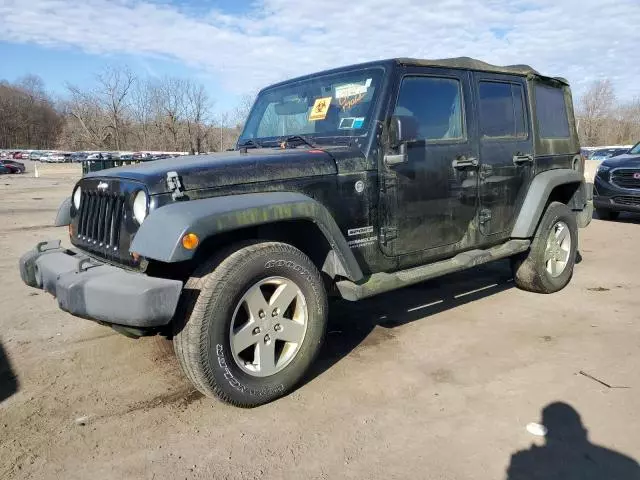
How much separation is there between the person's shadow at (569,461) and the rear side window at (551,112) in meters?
3.34

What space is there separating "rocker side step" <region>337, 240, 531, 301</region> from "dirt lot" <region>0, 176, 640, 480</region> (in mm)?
563

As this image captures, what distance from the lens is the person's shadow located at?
2400 millimetres

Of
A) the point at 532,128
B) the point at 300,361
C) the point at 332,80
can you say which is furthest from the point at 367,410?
the point at 532,128

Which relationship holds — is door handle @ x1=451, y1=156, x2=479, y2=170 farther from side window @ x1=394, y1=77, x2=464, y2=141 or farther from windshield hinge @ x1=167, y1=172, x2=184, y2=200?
windshield hinge @ x1=167, y1=172, x2=184, y2=200

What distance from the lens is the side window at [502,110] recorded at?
4.42 meters

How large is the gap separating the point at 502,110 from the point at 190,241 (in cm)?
334

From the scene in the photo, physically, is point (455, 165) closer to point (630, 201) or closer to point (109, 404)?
point (109, 404)

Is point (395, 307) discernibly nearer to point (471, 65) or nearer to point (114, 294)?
point (471, 65)

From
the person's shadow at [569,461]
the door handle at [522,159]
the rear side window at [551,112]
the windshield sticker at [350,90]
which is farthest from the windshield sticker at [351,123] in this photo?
the rear side window at [551,112]

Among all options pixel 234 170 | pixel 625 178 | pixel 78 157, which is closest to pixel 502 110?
pixel 234 170

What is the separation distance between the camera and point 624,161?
1015cm

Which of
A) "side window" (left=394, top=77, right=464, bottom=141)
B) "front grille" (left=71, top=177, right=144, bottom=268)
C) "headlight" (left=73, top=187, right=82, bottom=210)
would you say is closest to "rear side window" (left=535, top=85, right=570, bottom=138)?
"side window" (left=394, top=77, right=464, bottom=141)

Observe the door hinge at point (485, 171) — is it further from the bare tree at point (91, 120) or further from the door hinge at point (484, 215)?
the bare tree at point (91, 120)

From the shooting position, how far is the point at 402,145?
3.59m
